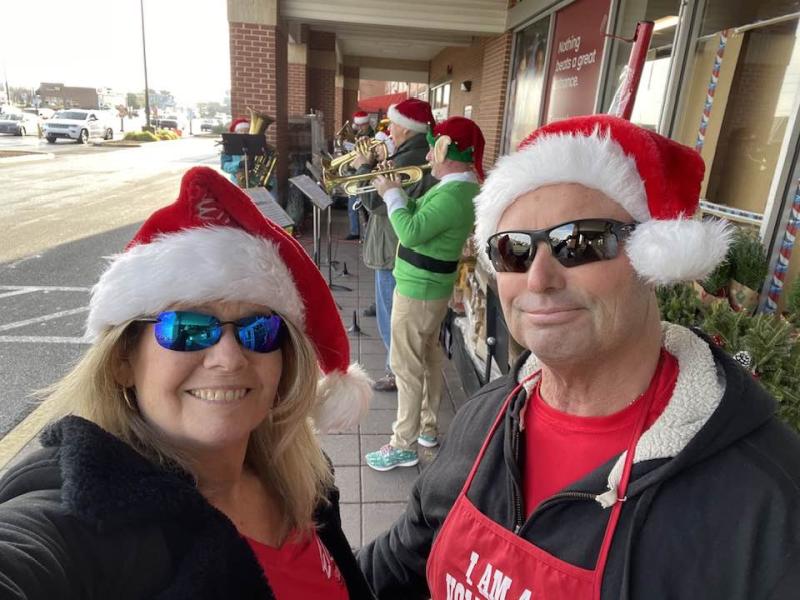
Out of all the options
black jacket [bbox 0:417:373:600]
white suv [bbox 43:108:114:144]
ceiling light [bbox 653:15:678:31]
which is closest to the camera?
black jacket [bbox 0:417:373:600]

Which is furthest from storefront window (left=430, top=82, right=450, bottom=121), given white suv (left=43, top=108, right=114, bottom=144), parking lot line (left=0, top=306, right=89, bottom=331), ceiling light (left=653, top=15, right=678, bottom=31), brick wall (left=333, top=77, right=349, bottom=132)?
white suv (left=43, top=108, right=114, bottom=144)

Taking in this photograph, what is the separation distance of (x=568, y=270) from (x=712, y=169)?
11.3ft

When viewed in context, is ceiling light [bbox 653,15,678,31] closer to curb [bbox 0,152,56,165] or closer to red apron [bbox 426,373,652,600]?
red apron [bbox 426,373,652,600]

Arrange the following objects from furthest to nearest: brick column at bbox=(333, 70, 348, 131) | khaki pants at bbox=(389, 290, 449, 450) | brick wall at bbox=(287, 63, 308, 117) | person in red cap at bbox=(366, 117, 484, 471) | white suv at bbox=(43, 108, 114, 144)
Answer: white suv at bbox=(43, 108, 114, 144), brick column at bbox=(333, 70, 348, 131), brick wall at bbox=(287, 63, 308, 117), khaki pants at bbox=(389, 290, 449, 450), person in red cap at bbox=(366, 117, 484, 471)

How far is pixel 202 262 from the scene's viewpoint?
1.20m

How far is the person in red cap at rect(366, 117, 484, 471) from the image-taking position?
3229 millimetres

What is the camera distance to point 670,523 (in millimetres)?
1017

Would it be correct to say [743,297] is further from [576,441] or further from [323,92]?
[323,92]

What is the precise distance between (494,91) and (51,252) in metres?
7.86

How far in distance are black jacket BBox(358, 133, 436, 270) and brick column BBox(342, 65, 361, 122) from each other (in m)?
19.3

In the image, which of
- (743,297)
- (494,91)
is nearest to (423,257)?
(743,297)

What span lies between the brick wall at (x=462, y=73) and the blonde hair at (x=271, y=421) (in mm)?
10528

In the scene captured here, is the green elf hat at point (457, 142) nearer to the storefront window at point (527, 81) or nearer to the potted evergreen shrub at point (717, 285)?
the potted evergreen shrub at point (717, 285)

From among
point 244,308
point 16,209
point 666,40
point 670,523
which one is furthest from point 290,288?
point 16,209
